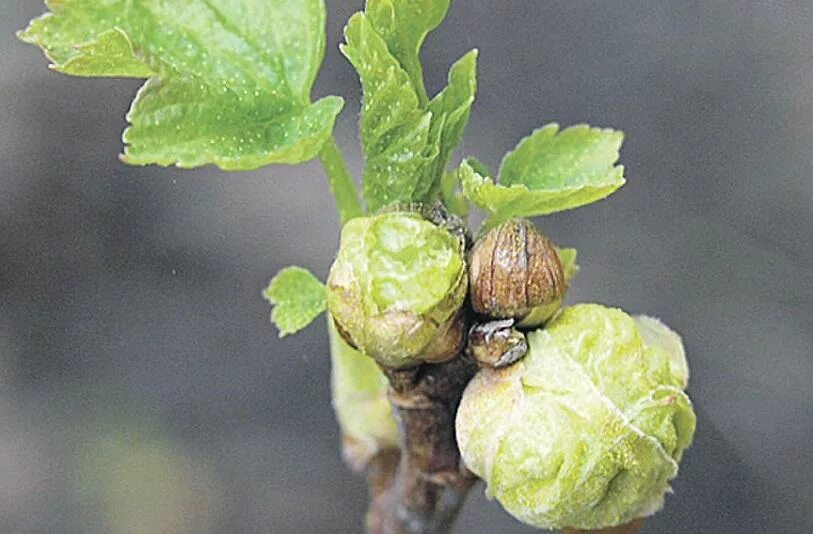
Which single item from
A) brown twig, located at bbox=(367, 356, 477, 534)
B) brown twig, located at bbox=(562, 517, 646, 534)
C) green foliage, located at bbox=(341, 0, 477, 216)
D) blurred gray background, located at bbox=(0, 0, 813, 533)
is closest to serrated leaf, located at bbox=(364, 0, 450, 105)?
green foliage, located at bbox=(341, 0, 477, 216)

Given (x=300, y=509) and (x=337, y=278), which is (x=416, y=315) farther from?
(x=300, y=509)

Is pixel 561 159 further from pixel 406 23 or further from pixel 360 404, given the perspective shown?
pixel 360 404

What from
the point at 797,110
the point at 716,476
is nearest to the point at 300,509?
the point at 716,476

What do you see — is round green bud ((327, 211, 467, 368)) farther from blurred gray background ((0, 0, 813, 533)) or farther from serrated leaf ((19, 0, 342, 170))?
blurred gray background ((0, 0, 813, 533))

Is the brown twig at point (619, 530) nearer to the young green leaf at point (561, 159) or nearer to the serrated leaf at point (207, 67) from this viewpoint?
the young green leaf at point (561, 159)

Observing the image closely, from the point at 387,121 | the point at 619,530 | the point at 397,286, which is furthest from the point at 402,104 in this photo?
the point at 619,530

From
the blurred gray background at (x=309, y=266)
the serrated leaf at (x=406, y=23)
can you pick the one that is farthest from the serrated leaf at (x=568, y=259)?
the blurred gray background at (x=309, y=266)

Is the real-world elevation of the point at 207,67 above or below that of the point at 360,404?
above

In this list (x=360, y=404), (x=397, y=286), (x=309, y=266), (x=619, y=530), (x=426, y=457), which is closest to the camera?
(x=397, y=286)
